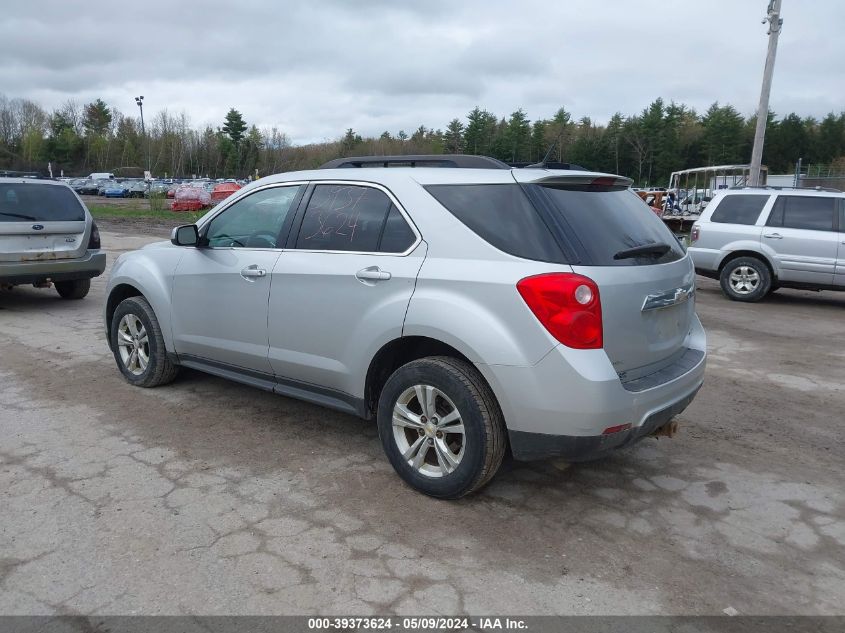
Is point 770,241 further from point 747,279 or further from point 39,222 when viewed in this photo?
point 39,222

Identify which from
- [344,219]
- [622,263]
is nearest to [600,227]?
[622,263]

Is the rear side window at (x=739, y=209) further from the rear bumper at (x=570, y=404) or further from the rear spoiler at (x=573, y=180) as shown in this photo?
the rear bumper at (x=570, y=404)

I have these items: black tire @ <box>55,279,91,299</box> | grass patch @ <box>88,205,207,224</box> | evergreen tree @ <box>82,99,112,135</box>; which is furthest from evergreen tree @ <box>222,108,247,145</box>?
black tire @ <box>55,279,91,299</box>

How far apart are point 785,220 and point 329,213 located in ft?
29.0

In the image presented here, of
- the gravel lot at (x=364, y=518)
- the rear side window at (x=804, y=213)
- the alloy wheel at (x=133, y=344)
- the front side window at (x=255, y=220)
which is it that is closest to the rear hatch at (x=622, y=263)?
the gravel lot at (x=364, y=518)

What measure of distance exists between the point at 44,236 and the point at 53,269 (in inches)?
16.6

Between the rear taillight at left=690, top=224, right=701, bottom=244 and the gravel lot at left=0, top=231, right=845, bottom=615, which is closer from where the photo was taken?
the gravel lot at left=0, top=231, right=845, bottom=615

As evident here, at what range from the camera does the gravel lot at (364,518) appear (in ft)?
9.41

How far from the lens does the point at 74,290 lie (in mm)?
9773

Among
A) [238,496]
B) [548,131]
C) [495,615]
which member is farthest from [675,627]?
[548,131]

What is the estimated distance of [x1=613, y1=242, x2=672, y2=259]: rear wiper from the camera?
11.5ft

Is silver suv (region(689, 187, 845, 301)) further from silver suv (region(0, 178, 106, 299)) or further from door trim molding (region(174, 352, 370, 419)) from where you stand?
silver suv (region(0, 178, 106, 299))

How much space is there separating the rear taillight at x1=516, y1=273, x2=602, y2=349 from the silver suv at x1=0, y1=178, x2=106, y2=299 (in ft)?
24.4

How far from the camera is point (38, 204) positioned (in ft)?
28.1
